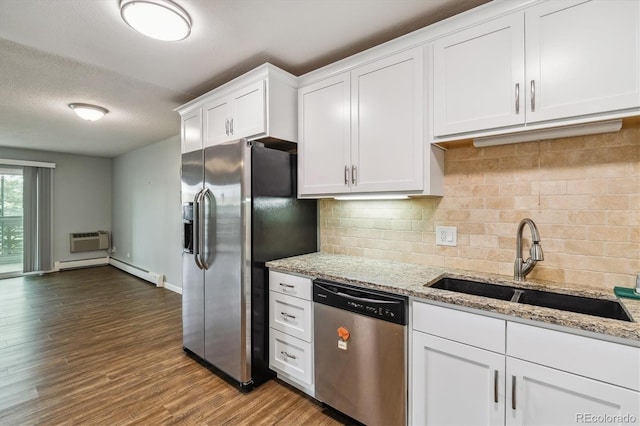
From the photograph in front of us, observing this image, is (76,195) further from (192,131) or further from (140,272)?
(192,131)

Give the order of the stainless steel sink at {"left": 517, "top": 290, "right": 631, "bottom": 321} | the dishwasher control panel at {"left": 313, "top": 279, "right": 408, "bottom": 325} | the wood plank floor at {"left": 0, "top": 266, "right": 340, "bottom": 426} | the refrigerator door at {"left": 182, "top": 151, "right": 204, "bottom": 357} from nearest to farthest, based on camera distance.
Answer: the stainless steel sink at {"left": 517, "top": 290, "right": 631, "bottom": 321} → the dishwasher control panel at {"left": 313, "top": 279, "right": 408, "bottom": 325} → the wood plank floor at {"left": 0, "top": 266, "right": 340, "bottom": 426} → the refrigerator door at {"left": 182, "top": 151, "right": 204, "bottom": 357}

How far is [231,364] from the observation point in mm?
2273

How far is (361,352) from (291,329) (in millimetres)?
605

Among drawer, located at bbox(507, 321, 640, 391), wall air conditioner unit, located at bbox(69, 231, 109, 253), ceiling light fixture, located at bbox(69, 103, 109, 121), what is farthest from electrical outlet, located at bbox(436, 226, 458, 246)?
wall air conditioner unit, located at bbox(69, 231, 109, 253)

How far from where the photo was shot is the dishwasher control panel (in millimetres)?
1582

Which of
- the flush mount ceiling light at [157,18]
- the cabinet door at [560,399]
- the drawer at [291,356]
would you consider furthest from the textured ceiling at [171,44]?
the drawer at [291,356]

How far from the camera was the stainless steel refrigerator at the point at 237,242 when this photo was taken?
7.14 ft

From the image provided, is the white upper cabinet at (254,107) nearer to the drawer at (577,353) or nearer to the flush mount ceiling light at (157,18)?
the flush mount ceiling light at (157,18)

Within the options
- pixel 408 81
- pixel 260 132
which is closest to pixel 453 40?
pixel 408 81

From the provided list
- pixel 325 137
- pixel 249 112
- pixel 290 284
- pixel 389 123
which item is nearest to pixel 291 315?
pixel 290 284

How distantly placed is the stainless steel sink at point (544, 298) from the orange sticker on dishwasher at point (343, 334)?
1.86 ft

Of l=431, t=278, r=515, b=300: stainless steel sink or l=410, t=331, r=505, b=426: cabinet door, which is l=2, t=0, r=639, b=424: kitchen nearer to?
l=431, t=278, r=515, b=300: stainless steel sink

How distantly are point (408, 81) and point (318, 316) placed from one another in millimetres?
1571

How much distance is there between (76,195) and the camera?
6.50 metres
